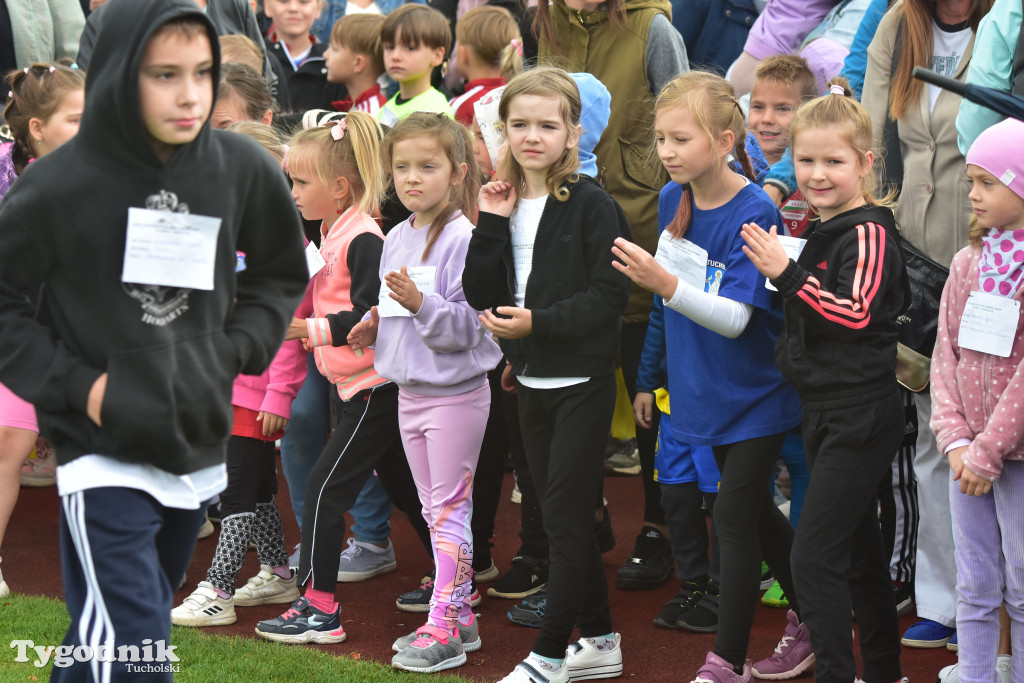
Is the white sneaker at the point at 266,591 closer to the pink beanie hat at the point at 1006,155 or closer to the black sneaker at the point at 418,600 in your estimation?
the black sneaker at the point at 418,600

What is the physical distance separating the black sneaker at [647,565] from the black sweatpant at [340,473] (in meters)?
1.08

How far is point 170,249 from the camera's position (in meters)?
2.71

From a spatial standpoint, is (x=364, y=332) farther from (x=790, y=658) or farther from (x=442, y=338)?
(x=790, y=658)

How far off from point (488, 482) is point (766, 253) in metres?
1.92

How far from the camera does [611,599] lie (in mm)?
4781

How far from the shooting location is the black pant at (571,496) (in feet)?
12.7

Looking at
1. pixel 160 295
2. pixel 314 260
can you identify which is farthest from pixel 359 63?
pixel 160 295

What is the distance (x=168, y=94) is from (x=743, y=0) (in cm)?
454

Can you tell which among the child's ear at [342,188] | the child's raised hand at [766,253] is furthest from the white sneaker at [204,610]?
the child's raised hand at [766,253]

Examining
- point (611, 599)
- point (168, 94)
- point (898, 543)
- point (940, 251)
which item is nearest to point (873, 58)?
point (940, 251)

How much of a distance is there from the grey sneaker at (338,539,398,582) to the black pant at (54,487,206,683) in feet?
7.74

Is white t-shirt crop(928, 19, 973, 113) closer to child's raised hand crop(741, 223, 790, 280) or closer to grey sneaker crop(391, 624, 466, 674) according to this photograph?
child's raised hand crop(741, 223, 790, 280)

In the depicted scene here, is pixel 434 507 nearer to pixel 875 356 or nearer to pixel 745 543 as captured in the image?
pixel 745 543

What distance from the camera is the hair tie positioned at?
4.73m
